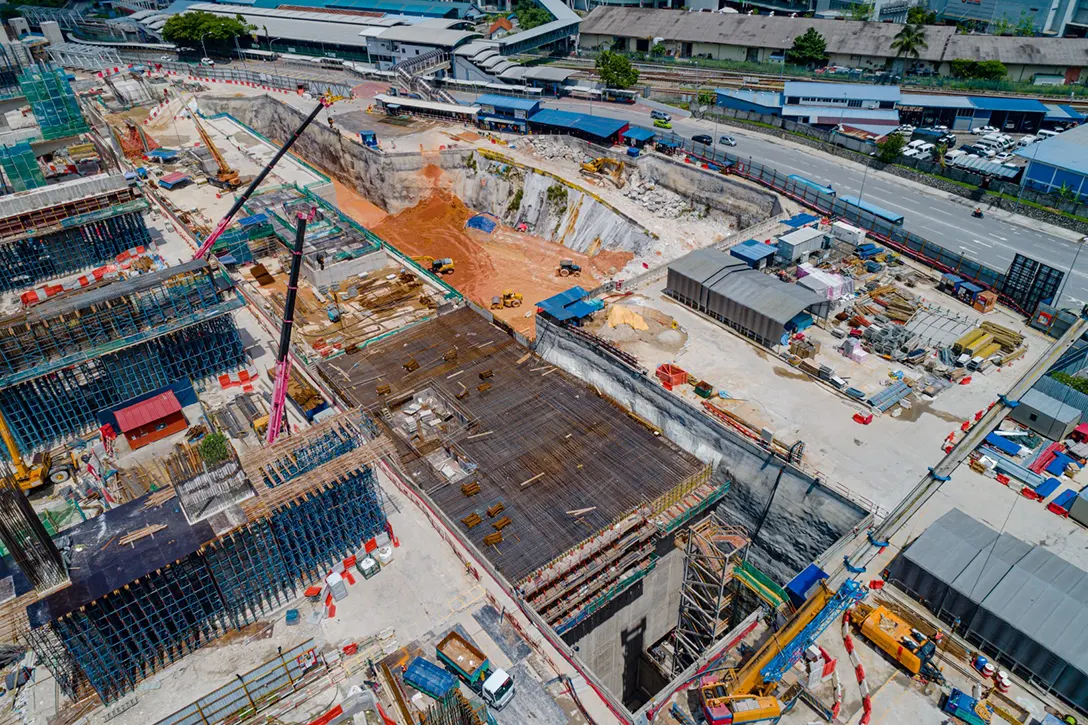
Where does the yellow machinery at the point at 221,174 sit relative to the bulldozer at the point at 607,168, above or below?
above

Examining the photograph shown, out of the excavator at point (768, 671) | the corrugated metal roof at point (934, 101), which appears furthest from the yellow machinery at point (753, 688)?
the corrugated metal roof at point (934, 101)

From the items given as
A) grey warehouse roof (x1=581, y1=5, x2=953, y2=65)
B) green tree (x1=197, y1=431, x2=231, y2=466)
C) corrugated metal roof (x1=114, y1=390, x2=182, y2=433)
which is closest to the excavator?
green tree (x1=197, y1=431, x2=231, y2=466)

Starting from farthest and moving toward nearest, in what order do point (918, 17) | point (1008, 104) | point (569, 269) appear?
point (918, 17) → point (1008, 104) → point (569, 269)

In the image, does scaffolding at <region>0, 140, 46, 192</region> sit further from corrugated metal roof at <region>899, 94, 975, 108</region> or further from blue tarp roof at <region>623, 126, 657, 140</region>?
corrugated metal roof at <region>899, 94, 975, 108</region>

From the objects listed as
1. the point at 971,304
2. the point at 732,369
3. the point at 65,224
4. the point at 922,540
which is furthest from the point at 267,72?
the point at 922,540

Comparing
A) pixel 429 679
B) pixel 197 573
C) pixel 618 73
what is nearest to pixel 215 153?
pixel 618 73

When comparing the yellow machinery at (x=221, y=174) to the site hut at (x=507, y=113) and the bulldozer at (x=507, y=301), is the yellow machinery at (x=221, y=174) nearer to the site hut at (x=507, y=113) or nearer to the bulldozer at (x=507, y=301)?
the bulldozer at (x=507, y=301)

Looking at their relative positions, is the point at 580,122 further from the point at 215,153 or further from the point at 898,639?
the point at 898,639
